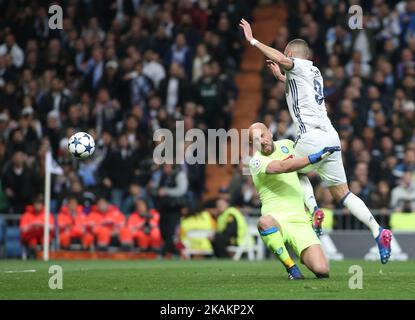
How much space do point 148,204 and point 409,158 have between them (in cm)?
561

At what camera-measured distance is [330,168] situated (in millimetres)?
13461

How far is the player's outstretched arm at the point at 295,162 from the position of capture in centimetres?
1272

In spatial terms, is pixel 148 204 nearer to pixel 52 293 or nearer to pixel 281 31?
pixel 281 31

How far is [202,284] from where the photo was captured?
12672 millimetres

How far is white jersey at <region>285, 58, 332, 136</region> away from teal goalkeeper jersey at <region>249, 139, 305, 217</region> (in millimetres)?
456

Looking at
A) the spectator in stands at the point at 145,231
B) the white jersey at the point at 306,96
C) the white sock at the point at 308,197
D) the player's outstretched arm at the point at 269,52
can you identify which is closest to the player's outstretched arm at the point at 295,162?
the white jersey at the point at 306,96

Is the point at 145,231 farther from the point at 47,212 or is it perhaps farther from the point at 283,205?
the point at 283,205

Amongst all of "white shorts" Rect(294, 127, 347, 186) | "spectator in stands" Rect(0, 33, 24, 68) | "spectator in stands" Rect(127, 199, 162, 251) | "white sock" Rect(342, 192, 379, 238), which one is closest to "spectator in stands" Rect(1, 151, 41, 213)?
"spectator in stands" Rect(127, 199, 162, 251)

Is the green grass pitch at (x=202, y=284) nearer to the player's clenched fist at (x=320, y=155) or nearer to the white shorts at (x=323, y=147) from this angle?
the white shorts at (x=323, y=147)

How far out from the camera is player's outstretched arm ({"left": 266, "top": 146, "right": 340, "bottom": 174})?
12.7 metres

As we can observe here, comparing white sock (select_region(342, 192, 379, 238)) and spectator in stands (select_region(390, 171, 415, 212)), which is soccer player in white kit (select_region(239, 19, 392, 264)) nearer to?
white sock (select_region(342, 192, 379, 238))

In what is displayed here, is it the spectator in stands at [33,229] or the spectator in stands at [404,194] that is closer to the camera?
the spectator in stands at [404,194]

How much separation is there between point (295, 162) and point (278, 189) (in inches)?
32.1

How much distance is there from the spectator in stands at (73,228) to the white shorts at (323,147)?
10038mm
